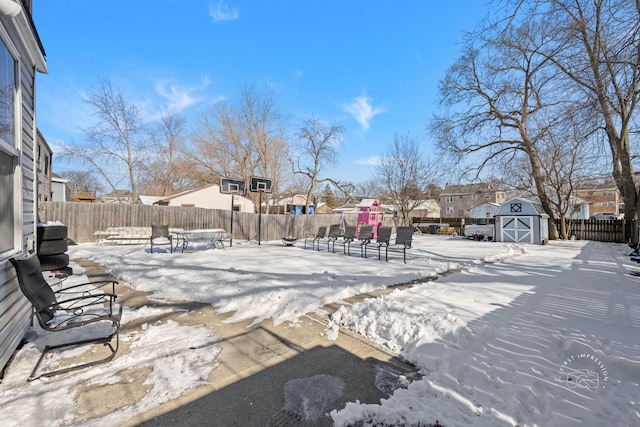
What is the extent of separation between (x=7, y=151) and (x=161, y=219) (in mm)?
13491

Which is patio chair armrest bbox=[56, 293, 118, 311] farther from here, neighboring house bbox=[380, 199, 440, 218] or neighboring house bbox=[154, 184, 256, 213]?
neighboring house bbox=[380, 199, 440, 218]

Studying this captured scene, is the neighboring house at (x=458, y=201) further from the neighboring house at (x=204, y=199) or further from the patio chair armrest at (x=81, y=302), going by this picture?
the patio chair armrest at (x=81, y=302)

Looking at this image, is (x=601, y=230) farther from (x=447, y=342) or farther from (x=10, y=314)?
(x=10, y=314)

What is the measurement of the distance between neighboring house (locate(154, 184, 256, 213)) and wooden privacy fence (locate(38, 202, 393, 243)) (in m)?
7.98

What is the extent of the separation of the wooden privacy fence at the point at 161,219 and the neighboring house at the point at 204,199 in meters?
7.98

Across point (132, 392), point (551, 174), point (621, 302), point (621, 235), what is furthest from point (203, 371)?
point (621, 235)

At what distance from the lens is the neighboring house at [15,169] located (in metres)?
2.75

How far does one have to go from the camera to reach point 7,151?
A: 9.46 feet

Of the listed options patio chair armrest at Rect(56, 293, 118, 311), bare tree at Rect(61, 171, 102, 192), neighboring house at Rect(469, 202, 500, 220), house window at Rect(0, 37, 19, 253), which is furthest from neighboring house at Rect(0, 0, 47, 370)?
neighboring house at Rect(469, 202, 500, 220)

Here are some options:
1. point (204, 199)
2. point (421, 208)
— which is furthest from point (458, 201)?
point (204, 199)

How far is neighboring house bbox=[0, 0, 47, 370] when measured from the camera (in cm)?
275

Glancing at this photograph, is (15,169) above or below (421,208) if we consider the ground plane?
below

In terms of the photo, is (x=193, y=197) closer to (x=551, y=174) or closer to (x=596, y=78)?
(x=596, y=78)

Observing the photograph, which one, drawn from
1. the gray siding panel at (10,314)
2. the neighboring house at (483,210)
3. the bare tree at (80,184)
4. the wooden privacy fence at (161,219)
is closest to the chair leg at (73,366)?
the gray siding panel at (10,314)
